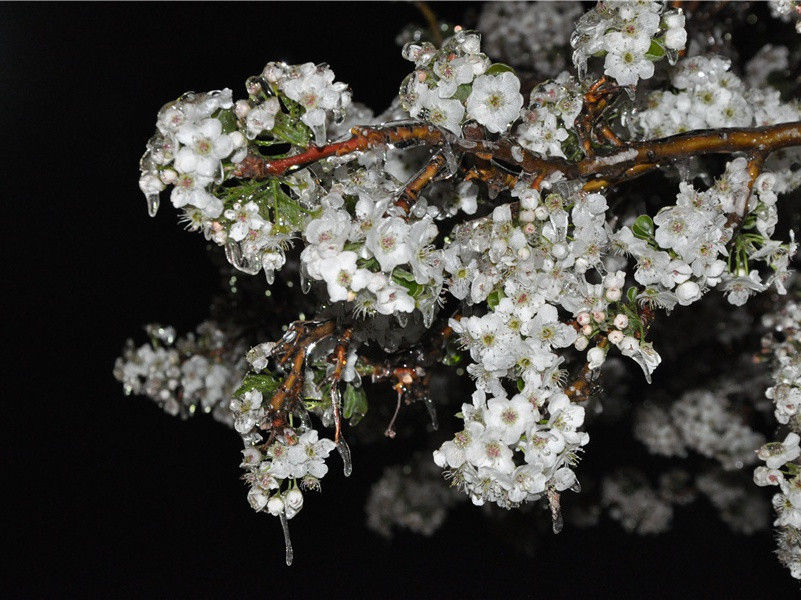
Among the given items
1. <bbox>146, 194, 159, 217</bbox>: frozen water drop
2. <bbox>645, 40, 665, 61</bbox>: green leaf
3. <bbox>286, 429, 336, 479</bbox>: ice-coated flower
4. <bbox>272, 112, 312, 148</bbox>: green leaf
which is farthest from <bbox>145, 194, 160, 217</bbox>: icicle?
<bbox>645, 40, 665, 61</bbox>: green leaf

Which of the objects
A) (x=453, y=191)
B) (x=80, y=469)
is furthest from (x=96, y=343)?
(x=453, y=191)

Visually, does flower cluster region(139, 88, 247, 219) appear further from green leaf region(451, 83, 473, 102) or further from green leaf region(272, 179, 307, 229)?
green leaf region(451, 83, 473, 102)

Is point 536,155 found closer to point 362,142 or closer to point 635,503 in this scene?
point 362,142

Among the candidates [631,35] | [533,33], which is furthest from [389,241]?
[533,33]

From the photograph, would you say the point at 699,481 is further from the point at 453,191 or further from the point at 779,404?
the point at 453,191

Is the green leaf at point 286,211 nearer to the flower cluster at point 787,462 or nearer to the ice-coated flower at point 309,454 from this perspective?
the ice-coated flower at point 309,454

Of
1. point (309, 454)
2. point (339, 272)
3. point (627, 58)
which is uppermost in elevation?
point (627, 58)
